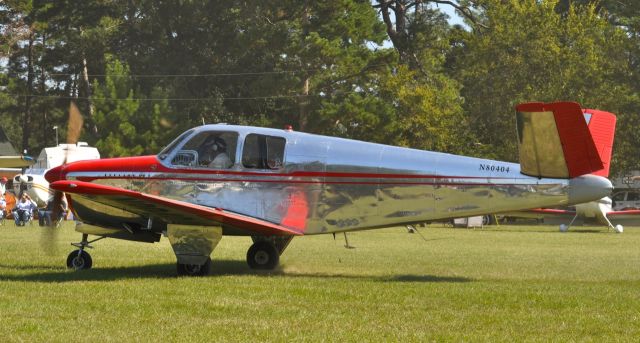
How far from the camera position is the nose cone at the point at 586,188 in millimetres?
12711

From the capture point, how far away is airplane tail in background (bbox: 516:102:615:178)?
12.1 m

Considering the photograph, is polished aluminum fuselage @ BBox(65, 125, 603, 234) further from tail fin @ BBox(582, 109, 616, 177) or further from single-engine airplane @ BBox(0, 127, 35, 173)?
single-engine airplane @ BBox(0, 127, 35, 173)

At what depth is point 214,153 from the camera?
1378 cm

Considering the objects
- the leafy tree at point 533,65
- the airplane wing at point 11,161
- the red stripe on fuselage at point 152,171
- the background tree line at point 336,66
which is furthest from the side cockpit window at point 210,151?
the leafy tree at point 533,65

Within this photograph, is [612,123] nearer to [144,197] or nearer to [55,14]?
[144,197]

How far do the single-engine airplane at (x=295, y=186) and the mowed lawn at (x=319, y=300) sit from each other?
0.74 meters

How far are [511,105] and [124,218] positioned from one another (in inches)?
1661

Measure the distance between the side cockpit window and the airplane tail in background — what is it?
4.16 m

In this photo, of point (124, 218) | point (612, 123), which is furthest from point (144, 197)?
point (612, 123)

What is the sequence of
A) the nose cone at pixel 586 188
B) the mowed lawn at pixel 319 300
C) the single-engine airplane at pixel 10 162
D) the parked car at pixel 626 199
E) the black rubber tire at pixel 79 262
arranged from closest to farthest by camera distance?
the mowed lawn at pixel 319 300
the nose cone at pixel 586 188
the black rubber tire at pixel 79 262
the single-engine airplane at pixel 10 162
the parked car at pixel 626 199

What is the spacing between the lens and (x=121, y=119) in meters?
56.3

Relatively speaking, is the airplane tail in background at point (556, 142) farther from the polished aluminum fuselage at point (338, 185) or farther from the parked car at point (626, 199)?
the parked car at point (626, 199)

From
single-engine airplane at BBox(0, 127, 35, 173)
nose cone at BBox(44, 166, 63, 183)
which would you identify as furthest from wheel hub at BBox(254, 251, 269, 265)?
single-engine airplane at BBox(0, 127, 35, 173)

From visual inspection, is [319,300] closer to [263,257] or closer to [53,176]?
[263,257]
